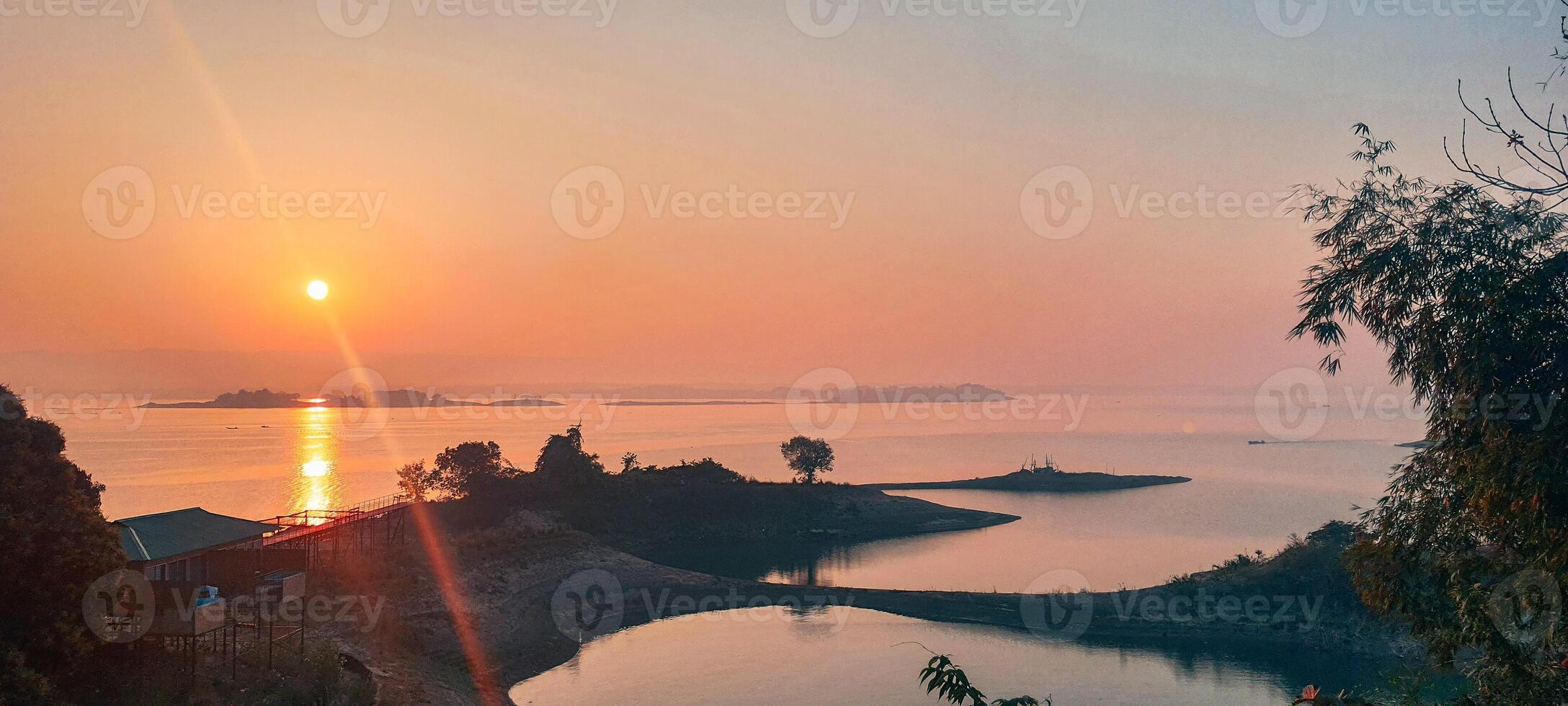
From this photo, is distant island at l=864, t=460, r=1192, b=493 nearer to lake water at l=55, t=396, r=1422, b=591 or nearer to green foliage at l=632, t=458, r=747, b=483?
lake water at l=55, t=396, r=1422, b=591

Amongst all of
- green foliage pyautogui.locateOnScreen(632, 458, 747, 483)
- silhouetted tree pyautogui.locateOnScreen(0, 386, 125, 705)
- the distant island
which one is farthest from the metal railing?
the distant island

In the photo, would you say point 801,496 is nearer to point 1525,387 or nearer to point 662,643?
point 662,643

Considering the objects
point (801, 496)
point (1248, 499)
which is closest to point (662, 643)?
point (801, 496)

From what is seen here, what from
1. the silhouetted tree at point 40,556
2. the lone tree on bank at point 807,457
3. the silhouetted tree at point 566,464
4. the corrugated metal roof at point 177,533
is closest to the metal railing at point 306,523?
the corrugated metal roof at point 177,533

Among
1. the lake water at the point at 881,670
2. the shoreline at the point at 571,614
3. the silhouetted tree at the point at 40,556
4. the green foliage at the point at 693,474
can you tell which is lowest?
the lake water at the point at 881,670

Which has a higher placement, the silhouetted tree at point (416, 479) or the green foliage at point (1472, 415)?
the silhouetted tree at point (416, 479)

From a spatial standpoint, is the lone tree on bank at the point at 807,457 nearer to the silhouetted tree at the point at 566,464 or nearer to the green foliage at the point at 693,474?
the green foliage at the point at 693,474
